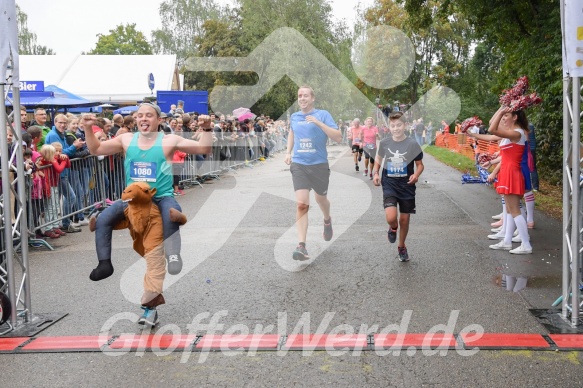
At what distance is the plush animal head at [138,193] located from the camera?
18.6ft

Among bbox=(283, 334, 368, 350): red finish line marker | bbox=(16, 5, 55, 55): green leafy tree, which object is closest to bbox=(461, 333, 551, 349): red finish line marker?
bbox=(283, 334, 368, 350): red finish line marker

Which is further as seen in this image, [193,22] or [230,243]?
[193,22]

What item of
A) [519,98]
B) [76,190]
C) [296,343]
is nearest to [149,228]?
[296,343]

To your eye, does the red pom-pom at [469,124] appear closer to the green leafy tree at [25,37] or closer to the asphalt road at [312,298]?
the asphalt road at [312,298]

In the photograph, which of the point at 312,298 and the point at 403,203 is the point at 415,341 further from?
the point at 403,203

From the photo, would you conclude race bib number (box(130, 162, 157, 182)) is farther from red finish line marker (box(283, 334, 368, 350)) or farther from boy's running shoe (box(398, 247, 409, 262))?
boy's running shoe (box(398, 247, 409, 262))

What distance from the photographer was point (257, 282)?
24.0ft

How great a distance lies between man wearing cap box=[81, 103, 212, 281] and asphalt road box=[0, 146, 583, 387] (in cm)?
67

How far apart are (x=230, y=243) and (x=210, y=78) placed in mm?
56638

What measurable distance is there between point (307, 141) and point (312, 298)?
2533mm

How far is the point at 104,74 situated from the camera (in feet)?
116

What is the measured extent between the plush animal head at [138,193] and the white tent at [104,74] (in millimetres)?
27624

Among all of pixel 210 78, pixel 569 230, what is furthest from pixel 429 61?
pixel 569 230

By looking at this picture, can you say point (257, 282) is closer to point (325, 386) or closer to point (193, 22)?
point (325, 386)
